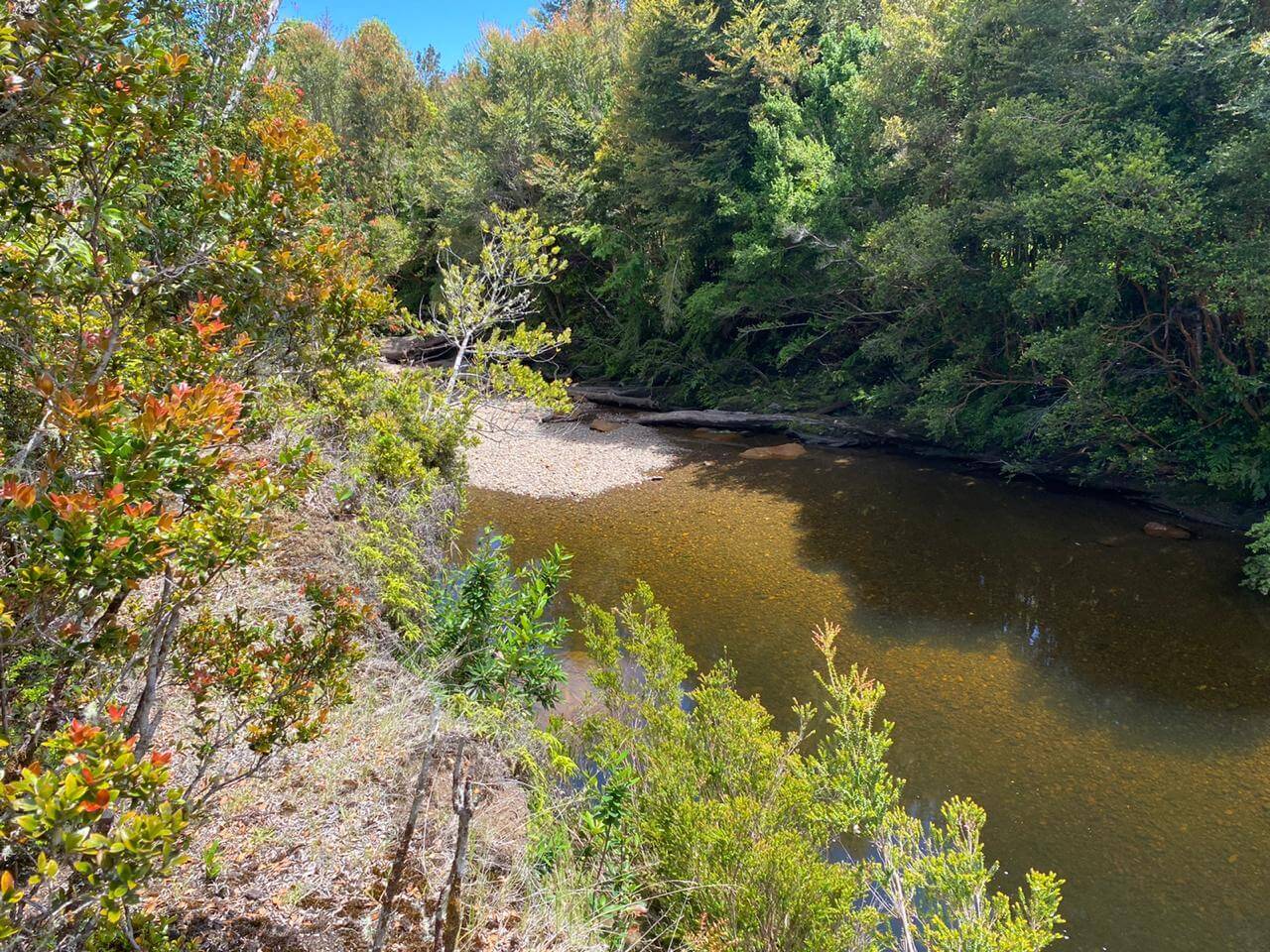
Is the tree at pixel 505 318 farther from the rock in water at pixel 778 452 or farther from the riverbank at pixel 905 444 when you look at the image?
the riverbank at pixel 905 444

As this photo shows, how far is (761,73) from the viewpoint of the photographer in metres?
14.1

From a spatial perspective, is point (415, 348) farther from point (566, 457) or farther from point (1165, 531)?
point (1165, 531)

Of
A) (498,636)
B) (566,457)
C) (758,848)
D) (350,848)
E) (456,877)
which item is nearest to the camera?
(456,877)

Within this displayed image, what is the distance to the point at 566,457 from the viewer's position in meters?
13.7

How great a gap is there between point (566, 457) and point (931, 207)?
26.5 feet

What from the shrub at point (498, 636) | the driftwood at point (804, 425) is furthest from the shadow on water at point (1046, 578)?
the shrub at point (498, 636)

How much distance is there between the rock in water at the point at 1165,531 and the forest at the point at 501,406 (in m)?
0.72

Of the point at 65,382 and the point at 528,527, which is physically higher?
the point at 65,382

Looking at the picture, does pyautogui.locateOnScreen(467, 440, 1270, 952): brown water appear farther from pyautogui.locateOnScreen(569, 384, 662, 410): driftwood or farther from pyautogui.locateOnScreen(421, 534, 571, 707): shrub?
pyautogui.locateOnScreen(569, 384, 662, 410): driftwood

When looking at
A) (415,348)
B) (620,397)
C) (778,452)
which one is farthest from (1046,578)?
(415,348)

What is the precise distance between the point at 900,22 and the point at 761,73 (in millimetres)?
2927

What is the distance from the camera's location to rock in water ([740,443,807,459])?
13.8 metres

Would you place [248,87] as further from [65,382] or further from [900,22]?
[900,22]

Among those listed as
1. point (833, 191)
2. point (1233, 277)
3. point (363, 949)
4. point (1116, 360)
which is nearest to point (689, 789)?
point (363, 949)
